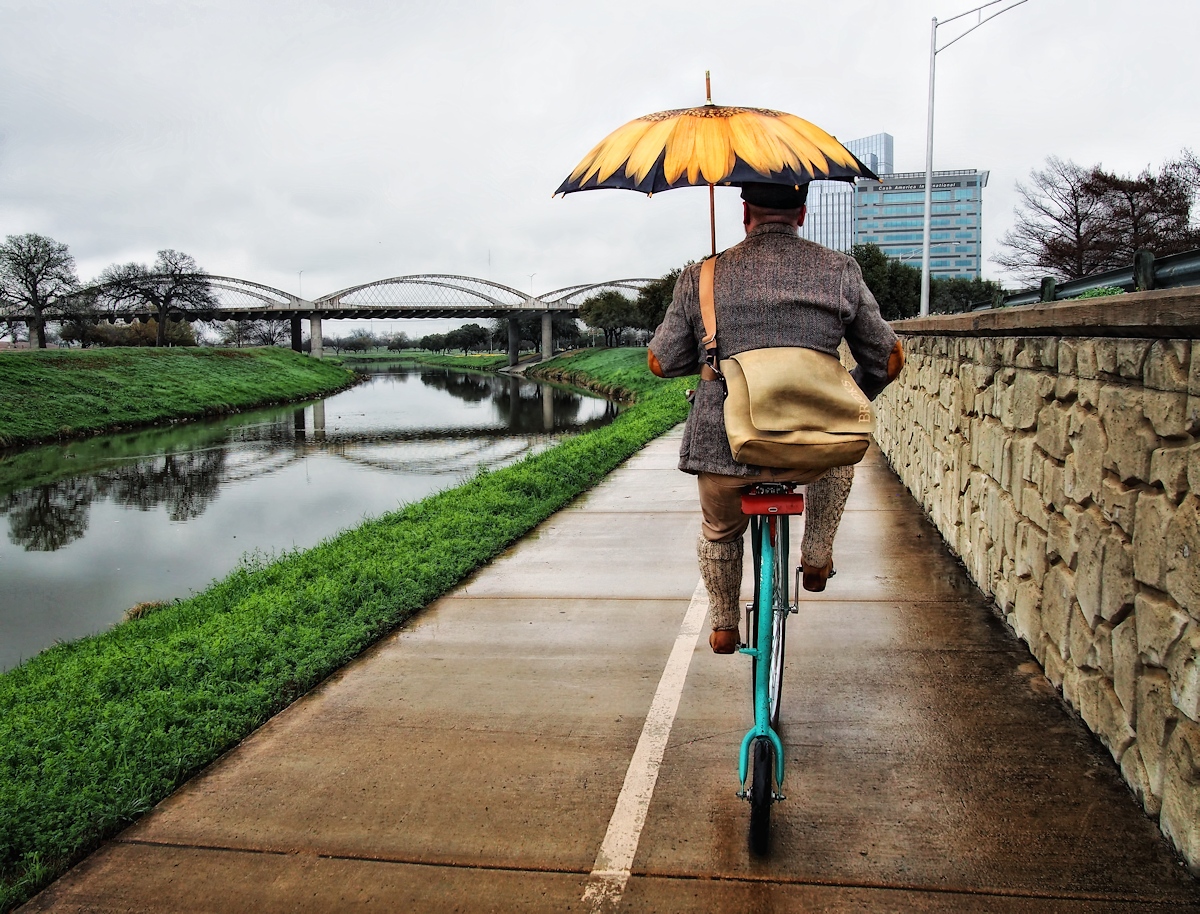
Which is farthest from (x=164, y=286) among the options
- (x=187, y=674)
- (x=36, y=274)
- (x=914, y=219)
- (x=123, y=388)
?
(x=914, y=219)

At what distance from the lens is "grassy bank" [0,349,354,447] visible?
91.8 feet

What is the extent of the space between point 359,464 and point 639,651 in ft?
51.2

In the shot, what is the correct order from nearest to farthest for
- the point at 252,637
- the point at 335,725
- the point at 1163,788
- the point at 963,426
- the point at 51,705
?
the point at 1163,788, the point at 335,725, the point at 51,705, the point at 252,637, the point at 963,426

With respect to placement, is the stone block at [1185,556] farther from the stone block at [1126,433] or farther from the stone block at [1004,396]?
the stone block at [1004,396]

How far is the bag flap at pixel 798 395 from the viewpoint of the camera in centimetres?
290

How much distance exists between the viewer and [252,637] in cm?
545

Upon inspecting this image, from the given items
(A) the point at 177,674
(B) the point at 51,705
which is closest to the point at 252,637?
(A) the point at 177,674

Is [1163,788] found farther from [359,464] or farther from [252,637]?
[359,464]

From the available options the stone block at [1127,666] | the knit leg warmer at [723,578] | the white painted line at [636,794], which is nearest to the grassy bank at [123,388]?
the white painted line at [636,794]

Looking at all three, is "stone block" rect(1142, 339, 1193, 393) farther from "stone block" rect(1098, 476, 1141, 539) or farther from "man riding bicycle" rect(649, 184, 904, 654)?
"man riding bicycle" rect(649, 184, 904, 654)

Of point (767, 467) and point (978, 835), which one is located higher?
point (767, 467)

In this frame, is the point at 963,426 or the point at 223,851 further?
the point at 963,426

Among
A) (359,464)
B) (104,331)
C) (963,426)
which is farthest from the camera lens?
(104,331)

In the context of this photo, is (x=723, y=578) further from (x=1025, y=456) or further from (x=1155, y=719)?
(x=1025, y=456)
